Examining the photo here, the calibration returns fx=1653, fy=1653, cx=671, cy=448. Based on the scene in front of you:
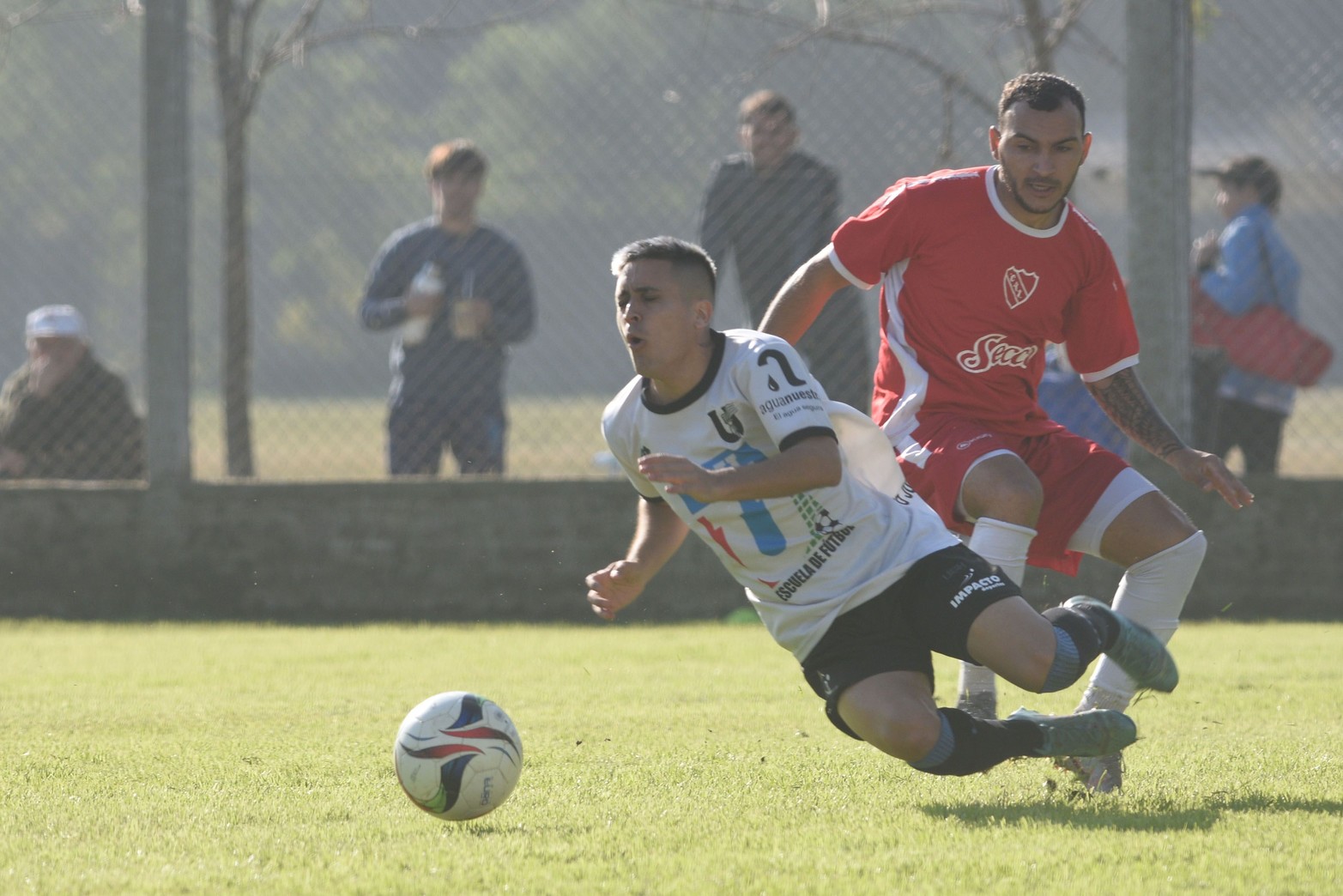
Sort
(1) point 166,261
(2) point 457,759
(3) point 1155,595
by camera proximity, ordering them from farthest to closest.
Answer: (1) point 166,261
(3) point 1155,595
(2) point 457,759

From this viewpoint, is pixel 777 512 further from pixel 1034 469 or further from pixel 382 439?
pixel 382 439

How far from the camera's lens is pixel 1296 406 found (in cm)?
892

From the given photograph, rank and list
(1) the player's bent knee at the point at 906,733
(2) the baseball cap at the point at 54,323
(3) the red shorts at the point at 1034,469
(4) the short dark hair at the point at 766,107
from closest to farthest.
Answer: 1. (1) the player's bent knee at the point at 906,733
2. (3) the red shorts at the point at 1034,469
3. (4) the short dark hair at the point at 766,107
4. (2) the baseball cap at the point at 54,323

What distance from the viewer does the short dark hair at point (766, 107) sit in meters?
8.62

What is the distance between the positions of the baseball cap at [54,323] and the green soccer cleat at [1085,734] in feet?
23.4

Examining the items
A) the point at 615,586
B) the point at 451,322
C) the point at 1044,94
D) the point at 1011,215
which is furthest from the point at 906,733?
the point at 451,322

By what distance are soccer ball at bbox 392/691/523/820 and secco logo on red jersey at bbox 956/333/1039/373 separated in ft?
5.69

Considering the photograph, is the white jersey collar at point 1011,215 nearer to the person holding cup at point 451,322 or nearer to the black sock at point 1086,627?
the black sock at point 1086,627

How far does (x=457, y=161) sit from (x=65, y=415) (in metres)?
2.66

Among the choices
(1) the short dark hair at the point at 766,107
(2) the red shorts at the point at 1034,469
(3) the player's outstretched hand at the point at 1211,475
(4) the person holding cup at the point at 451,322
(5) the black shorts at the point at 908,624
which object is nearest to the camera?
(5) the black shorts at the point at 908,624

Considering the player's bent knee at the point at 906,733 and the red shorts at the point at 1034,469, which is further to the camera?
the red shorts at the point at 1034,469

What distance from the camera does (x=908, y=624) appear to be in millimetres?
4148

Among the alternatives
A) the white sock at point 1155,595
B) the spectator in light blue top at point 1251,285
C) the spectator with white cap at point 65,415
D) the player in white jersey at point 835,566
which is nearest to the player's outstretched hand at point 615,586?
the player in white jersey at point 835,566

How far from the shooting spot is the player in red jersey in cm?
457
